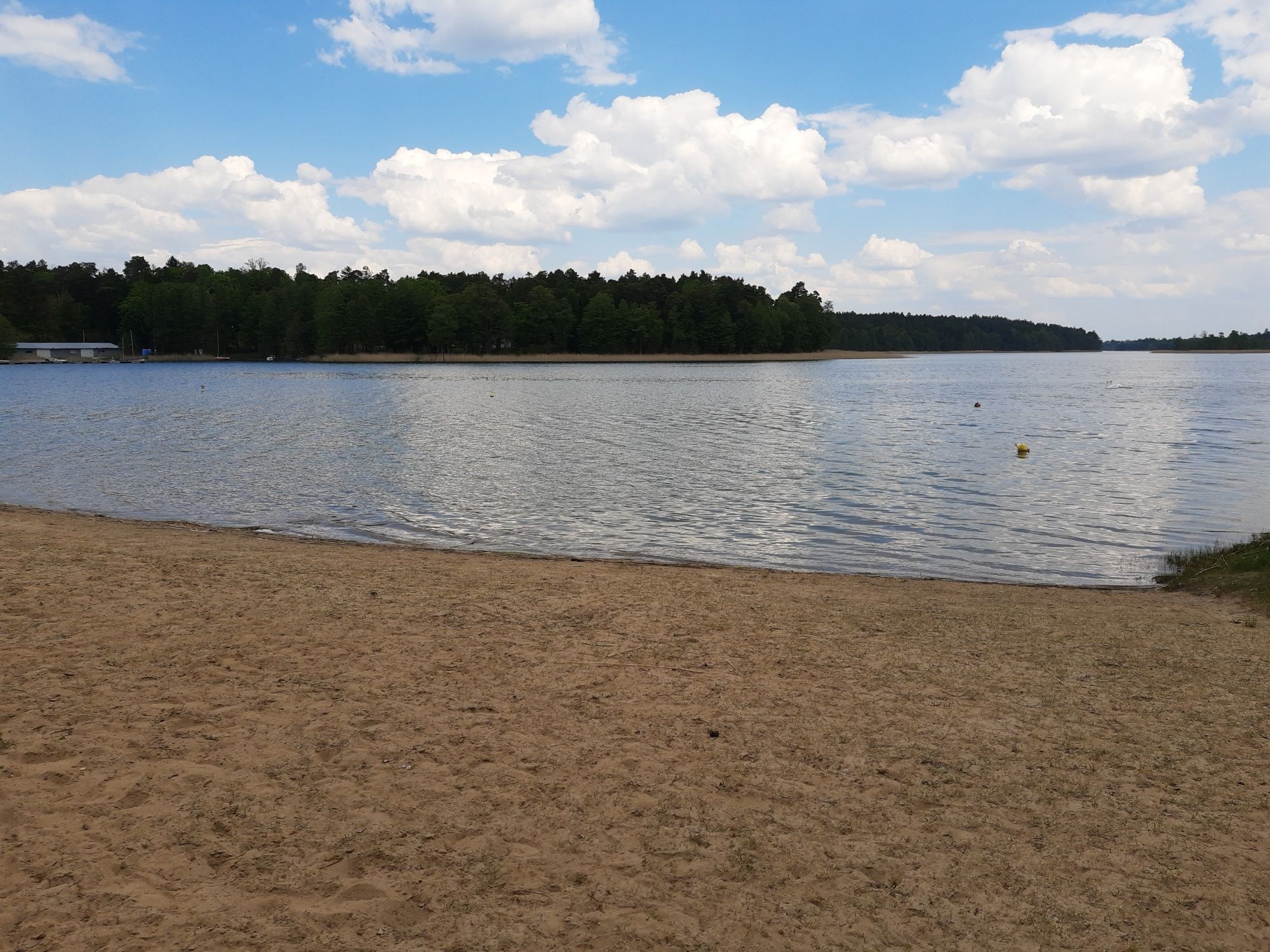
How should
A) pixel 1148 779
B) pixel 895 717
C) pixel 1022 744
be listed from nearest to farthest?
pixel 1148 779, pixel 1022 744, pixel 895 717

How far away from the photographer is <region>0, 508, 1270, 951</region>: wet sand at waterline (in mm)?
4293

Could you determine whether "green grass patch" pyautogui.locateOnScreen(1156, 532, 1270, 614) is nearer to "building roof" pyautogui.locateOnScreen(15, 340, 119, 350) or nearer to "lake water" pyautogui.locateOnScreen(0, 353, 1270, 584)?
"lake water" pyautogui.locateOnScreen(0, 353, 1270, 584)

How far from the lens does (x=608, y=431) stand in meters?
38.8

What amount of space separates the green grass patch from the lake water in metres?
0.58

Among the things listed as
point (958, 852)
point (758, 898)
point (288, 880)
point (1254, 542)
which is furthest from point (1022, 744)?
point (1254, 542)

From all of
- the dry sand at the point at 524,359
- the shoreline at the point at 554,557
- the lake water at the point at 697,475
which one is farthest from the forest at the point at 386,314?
the shoreline at the point at 554,557

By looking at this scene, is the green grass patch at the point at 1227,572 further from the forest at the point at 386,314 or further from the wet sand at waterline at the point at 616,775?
the forest at the point at 386,314

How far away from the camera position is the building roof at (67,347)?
495ft

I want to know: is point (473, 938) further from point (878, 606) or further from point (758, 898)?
point (878, 606)

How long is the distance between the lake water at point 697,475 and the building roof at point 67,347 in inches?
4365

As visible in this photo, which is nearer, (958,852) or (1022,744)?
(958,852)

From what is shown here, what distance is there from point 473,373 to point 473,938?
110963 millimetres

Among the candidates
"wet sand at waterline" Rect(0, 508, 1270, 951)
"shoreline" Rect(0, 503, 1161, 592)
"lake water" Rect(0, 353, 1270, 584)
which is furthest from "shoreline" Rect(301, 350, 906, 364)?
"wet sand at waterline" Rect(0, 508, 1270, 951)

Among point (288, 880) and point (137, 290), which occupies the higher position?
point (137, 290)
